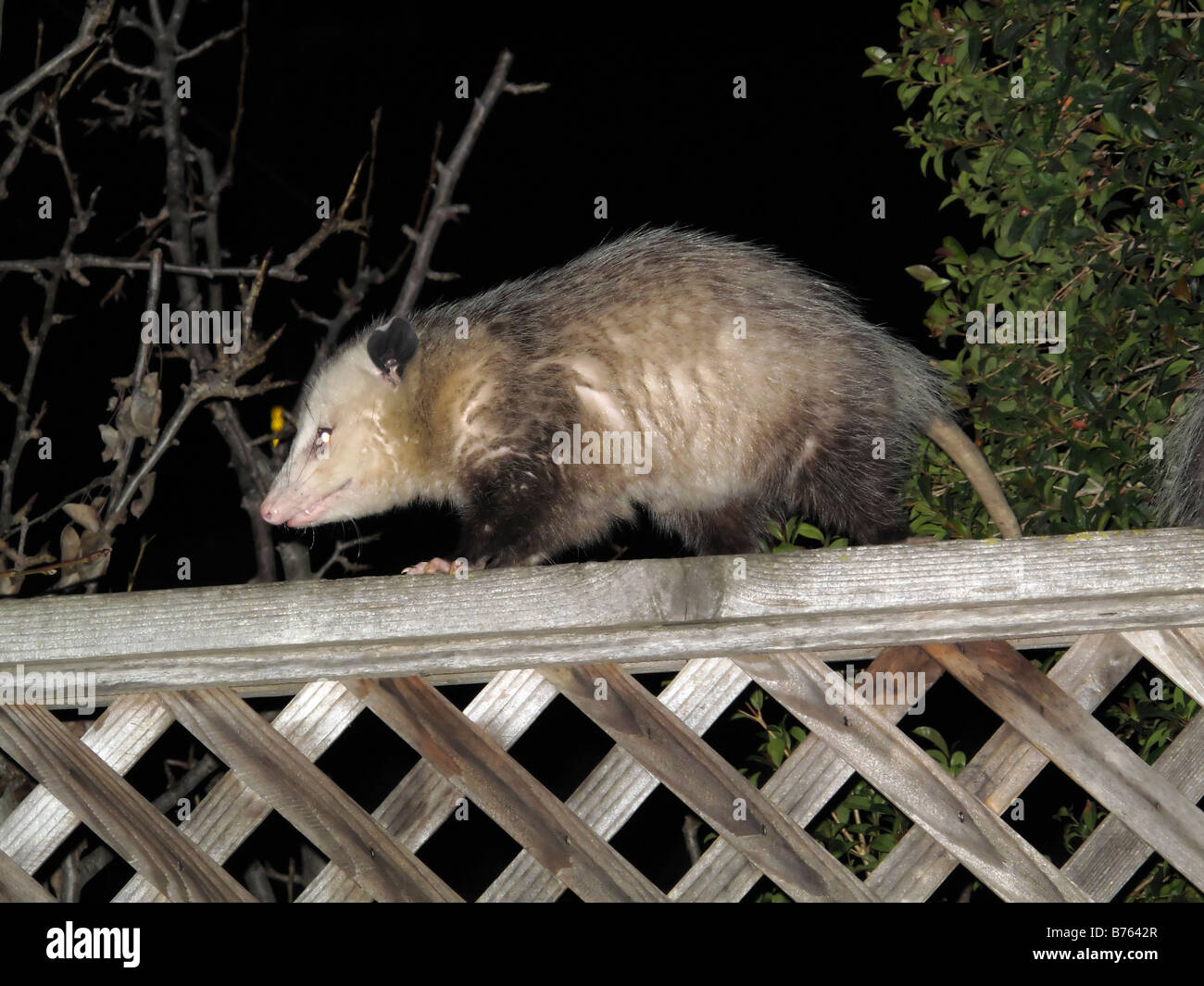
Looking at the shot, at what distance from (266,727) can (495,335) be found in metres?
1.09

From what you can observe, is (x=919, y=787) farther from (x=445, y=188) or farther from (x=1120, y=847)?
(x=445, y=188)

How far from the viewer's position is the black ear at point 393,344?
2.28 metres

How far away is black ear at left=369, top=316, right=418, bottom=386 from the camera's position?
2277mm

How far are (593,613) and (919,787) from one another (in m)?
0.35

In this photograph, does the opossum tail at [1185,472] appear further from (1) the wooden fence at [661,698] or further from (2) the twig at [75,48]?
(2) the twig at [75,48]

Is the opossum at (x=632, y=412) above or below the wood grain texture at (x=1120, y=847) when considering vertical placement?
above

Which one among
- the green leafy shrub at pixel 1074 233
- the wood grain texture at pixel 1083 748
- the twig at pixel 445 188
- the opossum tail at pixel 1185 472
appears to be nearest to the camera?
the wood grain texture at pixel 1083 748

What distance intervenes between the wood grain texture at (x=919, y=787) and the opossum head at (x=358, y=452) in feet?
3.75

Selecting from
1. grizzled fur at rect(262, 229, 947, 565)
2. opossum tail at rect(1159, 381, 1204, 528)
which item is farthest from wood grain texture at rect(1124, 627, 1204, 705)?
grizzled fur at rect(262, 229, 947, 565)

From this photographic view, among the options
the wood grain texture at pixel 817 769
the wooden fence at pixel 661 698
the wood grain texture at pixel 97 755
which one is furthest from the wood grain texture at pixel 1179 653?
the wood grain texture at pixel 97 755

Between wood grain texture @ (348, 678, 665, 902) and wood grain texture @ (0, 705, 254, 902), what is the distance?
239 mm

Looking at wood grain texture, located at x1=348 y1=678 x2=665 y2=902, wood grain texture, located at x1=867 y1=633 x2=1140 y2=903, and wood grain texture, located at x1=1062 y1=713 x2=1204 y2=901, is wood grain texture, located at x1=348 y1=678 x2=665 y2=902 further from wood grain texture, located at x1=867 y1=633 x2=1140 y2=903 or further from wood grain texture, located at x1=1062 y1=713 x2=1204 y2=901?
wood grain texture, located at x1=1062 y1=713 x2=1204 y2=901

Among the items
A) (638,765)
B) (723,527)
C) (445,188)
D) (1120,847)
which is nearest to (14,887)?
(638,765)

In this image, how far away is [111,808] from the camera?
1373 millimetres
